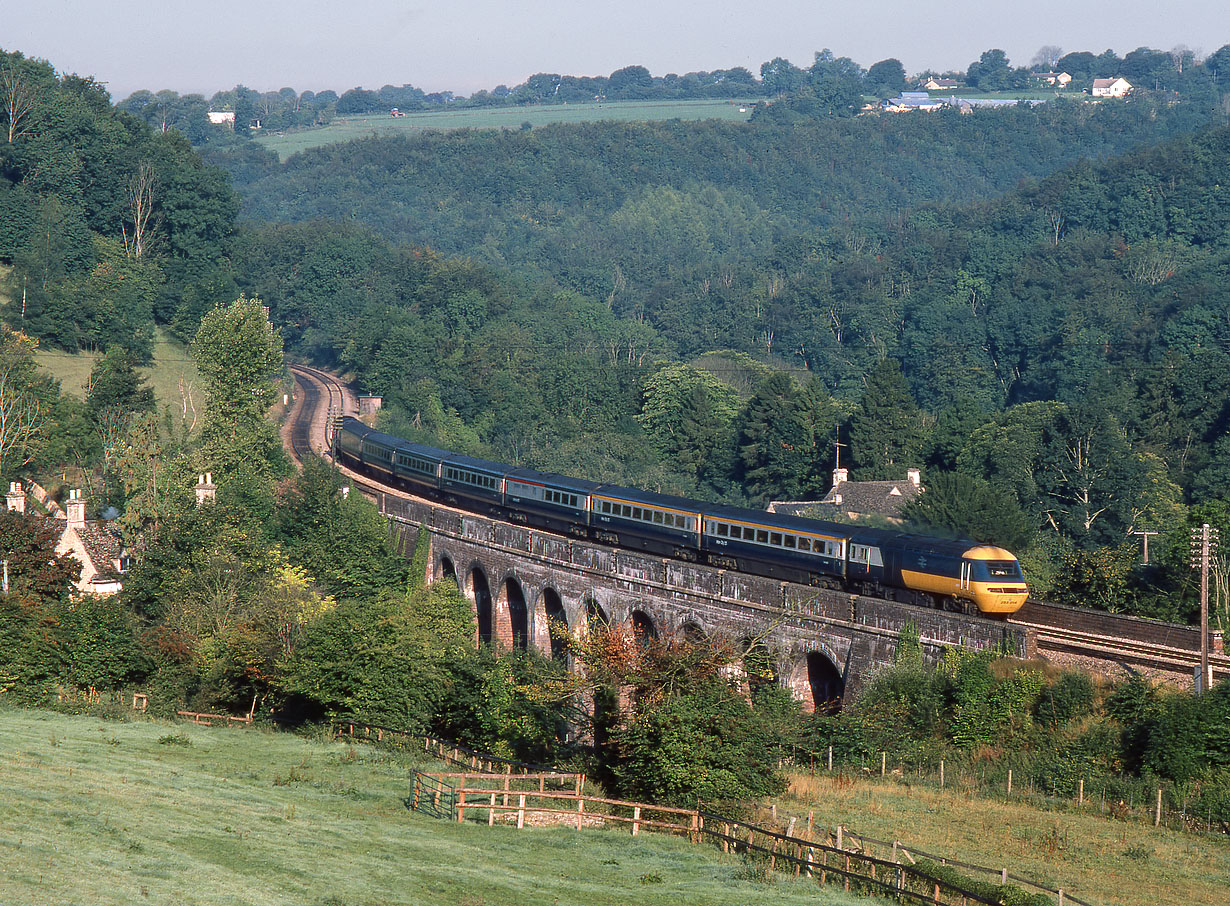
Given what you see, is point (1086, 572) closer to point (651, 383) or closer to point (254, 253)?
point (651, 383)

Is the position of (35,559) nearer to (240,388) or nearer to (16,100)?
(240,388)

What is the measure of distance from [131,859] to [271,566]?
39.7m

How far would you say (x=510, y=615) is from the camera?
64438mm

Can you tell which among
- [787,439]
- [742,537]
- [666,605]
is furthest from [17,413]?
[787,439]

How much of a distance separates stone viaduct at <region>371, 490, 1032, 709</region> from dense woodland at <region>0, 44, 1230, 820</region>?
1126mm

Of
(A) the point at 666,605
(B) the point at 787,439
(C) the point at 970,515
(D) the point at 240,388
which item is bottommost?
(B) the point at 787,439

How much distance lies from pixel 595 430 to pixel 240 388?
159ft

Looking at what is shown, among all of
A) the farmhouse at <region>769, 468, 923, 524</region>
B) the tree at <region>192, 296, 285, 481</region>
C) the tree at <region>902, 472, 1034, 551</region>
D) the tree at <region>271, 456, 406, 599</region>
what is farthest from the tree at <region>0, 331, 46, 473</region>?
the tree at <region>902, 472, 1034, 551</region>

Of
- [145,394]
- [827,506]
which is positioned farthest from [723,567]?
A: [145,394]

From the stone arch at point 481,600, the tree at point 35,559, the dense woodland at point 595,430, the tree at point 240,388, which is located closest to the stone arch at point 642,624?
the dense woodland at point 595,430

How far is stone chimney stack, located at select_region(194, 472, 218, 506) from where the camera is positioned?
70.9 metres

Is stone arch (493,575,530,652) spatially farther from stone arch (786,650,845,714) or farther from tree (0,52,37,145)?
tree (0,52,37,145)

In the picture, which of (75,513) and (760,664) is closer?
(760,664)

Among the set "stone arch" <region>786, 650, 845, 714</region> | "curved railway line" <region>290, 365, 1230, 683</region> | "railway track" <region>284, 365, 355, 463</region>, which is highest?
"curved railway line" <region>290, 365, 1230, 683</region>
